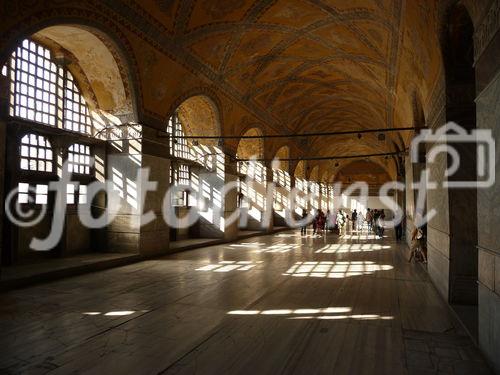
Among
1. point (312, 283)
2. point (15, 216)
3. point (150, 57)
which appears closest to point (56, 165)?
point (15, 216)

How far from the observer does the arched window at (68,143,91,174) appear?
34.1 feet

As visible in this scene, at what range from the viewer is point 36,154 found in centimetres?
930

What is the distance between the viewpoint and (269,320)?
534 cm

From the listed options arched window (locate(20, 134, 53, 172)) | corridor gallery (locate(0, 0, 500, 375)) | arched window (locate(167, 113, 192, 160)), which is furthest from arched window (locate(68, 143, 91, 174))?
arched window (locate(167, 113, 192, 160))

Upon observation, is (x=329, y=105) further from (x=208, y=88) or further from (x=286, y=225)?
(x=208, y=88)

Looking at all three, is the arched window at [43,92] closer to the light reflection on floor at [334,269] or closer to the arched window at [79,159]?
the arched window at [79,159]

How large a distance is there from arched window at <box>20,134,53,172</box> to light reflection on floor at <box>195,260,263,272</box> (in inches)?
193

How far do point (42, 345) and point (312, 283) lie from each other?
521 cm

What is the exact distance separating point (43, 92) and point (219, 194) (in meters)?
7.88

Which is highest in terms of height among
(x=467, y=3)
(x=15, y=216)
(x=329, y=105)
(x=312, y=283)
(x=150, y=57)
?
(x=329, y=105)

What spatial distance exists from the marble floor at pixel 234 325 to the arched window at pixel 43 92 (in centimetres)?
457

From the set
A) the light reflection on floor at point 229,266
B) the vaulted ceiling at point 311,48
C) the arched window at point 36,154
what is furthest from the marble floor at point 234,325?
the vaulted ceiling at point 311,48

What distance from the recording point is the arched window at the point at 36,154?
899cm

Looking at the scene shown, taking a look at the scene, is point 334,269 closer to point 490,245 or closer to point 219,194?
point 490,245
